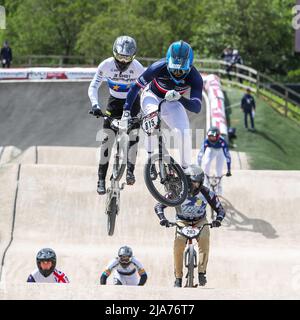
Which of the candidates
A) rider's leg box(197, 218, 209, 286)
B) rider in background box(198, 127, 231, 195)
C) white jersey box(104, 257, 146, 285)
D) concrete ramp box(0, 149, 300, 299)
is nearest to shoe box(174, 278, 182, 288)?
rider's leg box(197, 218, 209, 286)

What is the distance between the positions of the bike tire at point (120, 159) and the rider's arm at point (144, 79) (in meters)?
0.80

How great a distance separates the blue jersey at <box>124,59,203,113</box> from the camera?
34.3 ft

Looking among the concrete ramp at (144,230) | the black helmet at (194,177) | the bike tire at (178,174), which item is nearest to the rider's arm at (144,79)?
the bike tire at (178,174)

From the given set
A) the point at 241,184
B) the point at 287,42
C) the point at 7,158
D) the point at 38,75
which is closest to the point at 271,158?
the point at 241,184

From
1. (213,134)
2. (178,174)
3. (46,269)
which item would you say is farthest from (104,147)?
(213,134)

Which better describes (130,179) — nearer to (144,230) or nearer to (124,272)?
(124,272)

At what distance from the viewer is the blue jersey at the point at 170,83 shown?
1045 centimetres

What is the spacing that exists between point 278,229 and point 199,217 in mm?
5565

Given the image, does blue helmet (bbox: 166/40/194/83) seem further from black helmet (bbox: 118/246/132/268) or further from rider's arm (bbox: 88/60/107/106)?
black helmet (bbox: 118/246/132/268)

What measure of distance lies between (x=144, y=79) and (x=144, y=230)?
8.76m

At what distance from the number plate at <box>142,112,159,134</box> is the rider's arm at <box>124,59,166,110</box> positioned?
1.19 feet

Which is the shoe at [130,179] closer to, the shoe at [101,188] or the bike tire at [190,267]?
the shoe at [101,188]

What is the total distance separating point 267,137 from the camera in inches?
1139

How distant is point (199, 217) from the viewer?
14.2 meters
